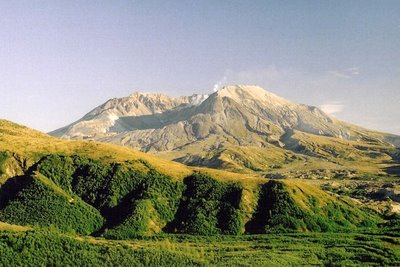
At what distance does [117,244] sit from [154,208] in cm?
4113

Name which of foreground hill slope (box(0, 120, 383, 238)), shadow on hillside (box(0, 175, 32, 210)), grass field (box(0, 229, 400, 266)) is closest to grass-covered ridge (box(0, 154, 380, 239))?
shadow on hillside (box(0, 175, 32, 210))

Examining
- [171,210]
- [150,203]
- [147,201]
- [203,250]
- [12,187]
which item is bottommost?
[203,250]

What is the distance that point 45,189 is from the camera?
17600 centimetres

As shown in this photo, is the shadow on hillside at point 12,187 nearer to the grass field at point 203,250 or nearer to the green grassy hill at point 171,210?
the green grassy hill at point 171,210

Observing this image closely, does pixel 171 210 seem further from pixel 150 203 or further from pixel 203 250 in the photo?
pixel 203 250

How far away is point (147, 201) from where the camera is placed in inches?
7003

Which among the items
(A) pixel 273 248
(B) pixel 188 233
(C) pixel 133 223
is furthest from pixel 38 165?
(A) pixel 273 248

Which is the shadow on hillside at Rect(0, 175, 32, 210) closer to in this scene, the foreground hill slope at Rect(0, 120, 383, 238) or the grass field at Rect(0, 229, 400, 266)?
the foreground hill slope at Rect(0, 120, 383, 238)

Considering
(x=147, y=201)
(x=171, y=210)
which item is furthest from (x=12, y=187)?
(x=171, y=210)

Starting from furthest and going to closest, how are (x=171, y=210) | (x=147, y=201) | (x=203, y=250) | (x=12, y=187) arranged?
(x=12, y=187) → (x=171, y=210) → (x=147, y=201) → (x=203, y=250)

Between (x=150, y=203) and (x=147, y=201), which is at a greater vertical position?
(x=147, y=201)

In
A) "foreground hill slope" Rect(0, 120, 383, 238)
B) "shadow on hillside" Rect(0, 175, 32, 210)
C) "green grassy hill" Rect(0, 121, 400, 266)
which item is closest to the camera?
"green grassy hill" Rect(0, 121, 400, 266)

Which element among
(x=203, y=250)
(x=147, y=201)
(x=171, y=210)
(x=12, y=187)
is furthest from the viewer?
(x=12, y=187)

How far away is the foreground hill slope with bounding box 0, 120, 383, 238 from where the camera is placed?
16875 cm
